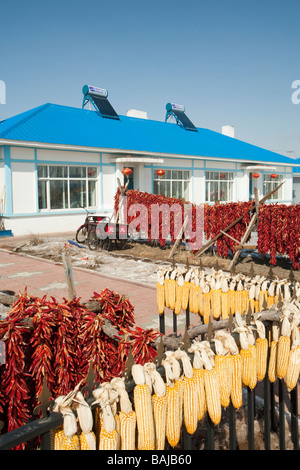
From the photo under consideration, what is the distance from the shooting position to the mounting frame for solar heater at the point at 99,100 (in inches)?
1023

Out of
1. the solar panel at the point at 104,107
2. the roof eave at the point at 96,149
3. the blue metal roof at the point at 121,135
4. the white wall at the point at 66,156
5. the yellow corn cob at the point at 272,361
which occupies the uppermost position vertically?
the solar panel at the point at 104,107

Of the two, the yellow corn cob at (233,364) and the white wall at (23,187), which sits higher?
the white wall at (23,187)

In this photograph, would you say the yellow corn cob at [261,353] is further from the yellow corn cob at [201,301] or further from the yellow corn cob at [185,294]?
the yellow corn cob at [185,294]

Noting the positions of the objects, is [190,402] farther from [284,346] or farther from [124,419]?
[284,346]

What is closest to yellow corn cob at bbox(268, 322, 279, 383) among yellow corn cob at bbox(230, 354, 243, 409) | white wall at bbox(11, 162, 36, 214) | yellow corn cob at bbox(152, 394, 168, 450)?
yellow corn cob at bbox(230, 354, 243, 409)

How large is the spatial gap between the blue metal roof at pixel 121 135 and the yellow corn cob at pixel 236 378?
53.3 feet

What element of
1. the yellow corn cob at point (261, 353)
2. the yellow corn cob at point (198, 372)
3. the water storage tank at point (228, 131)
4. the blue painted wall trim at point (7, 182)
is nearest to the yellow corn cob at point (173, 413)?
the yellow corn cob at point (198, 372)

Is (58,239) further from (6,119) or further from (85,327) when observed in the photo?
(85,327)

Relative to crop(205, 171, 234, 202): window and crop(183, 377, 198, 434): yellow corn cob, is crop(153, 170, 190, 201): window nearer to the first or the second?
crop(205, 171, 234, 202): window

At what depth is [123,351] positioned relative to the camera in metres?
2.59

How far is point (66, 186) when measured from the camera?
745 inches

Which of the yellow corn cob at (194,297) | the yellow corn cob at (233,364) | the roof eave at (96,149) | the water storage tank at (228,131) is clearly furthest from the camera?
the water storage tank at (228,131)

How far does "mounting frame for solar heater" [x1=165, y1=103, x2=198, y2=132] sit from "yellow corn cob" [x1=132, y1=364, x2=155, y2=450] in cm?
3094
